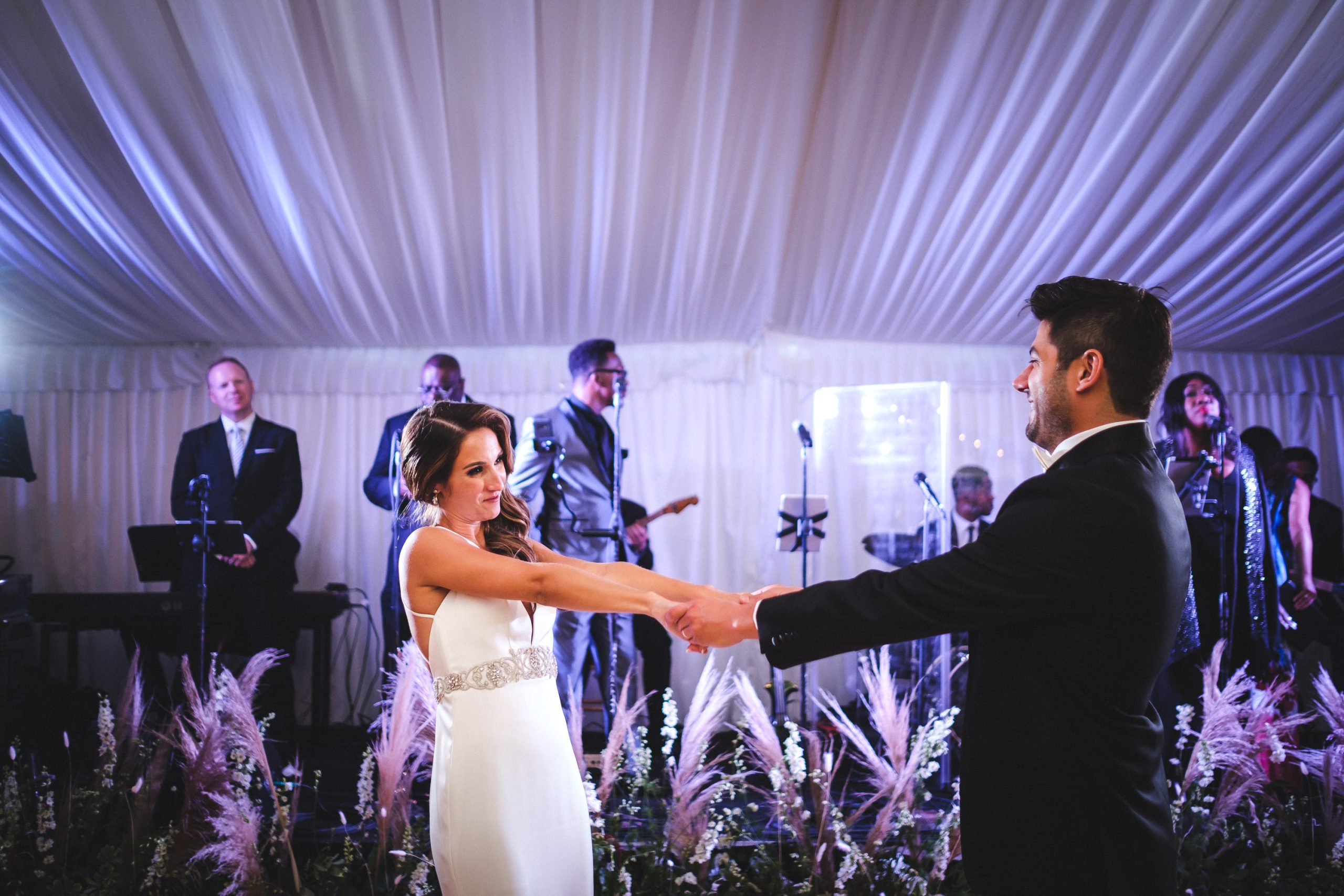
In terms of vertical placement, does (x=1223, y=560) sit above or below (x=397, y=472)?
below

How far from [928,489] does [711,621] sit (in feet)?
10.8

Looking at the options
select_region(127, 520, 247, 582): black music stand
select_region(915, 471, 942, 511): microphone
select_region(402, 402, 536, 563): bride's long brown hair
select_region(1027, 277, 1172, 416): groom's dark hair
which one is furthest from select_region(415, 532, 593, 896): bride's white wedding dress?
select_region(127, 520, 247, 582): black music stand

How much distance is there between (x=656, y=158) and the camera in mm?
4770

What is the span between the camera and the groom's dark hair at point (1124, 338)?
189cm

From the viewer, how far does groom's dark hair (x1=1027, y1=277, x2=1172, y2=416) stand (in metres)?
1.89

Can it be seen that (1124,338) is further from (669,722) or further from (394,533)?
(394,533)

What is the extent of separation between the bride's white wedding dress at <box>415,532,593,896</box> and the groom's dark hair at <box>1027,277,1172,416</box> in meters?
1.49

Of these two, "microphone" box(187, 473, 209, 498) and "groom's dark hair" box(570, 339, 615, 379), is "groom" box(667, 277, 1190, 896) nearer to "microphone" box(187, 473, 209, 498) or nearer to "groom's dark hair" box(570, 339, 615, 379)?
"groom's dark hair" box(570, 339, 615, 379)

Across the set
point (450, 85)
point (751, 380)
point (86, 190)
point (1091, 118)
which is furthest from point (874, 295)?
point (86, 190)

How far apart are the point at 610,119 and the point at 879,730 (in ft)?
10.2

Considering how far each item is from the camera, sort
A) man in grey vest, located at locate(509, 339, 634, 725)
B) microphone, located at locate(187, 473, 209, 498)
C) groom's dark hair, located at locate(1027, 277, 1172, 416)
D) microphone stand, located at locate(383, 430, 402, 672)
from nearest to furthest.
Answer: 1. groom's dark hair, located at locate(1027, 277, 1172, 416)
2. microphone stand, located at locate(383, 430, 402, 672)
3. microphone, located at locate(187, 473, 209, 498)
4. man in grey vest, located at locate(509, 339, 634, 725)

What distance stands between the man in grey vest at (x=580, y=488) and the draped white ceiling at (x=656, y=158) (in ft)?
3.32

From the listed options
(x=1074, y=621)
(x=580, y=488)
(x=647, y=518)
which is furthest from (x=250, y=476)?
(x=1074, y=621)

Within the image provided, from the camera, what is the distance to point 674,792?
2949 mm
